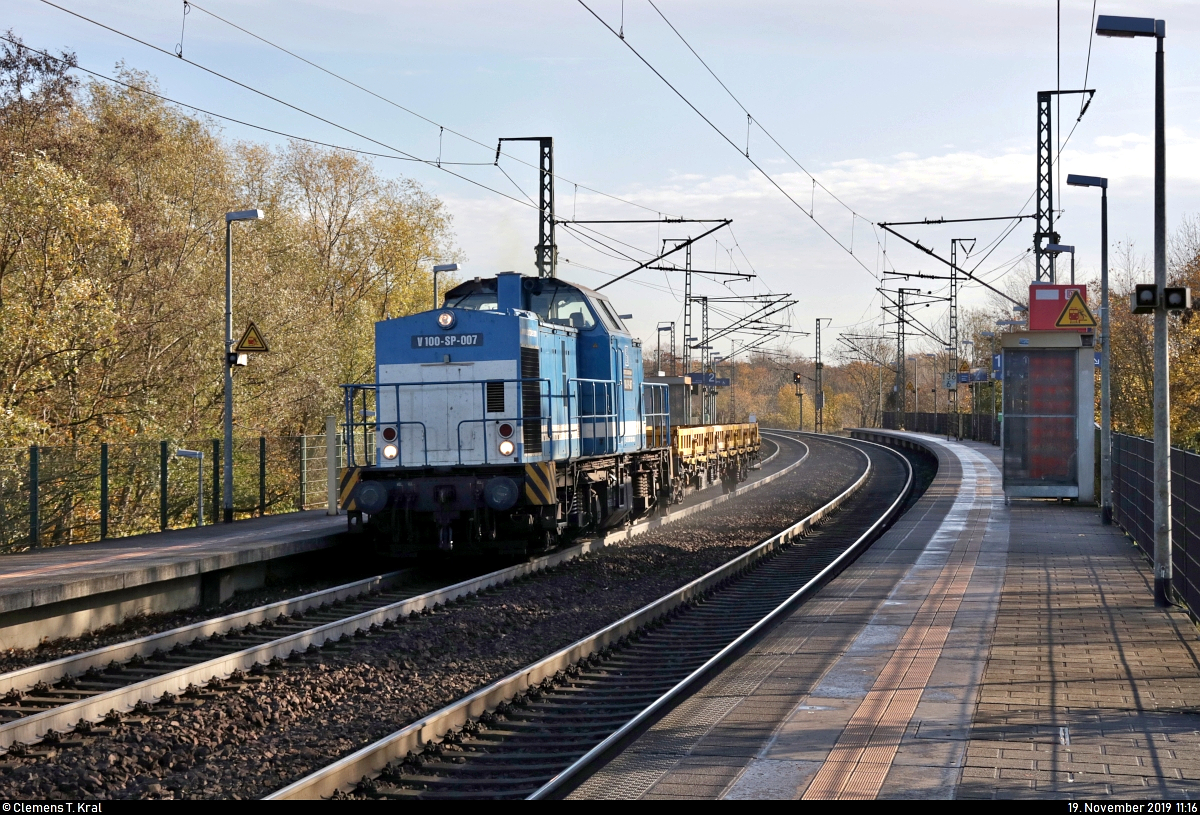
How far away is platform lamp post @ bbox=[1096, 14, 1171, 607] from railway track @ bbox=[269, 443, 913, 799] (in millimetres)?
3898

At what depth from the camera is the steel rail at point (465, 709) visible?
19.3ft

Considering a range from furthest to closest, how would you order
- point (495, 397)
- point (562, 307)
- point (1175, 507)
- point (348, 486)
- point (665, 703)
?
point (562, 307) < point (495, 397) < point (348, 486) < point (1175, 507) < point (665, 703)

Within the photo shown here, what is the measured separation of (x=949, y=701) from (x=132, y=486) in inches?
619

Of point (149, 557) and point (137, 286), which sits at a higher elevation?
point (137, 286)

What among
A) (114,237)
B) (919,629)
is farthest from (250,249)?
(919,629)

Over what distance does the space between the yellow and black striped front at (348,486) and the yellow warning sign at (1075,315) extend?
1281 cm

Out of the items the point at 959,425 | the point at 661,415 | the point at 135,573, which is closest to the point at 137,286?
the point at 661,415

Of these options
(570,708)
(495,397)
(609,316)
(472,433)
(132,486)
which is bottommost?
(570,708)

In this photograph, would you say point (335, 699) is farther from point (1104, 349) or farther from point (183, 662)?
point (1104, 349)

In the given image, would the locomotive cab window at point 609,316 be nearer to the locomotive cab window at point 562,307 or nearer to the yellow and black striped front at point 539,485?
the locomotive cab window at point 562,307

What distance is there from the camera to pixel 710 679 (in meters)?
8.75

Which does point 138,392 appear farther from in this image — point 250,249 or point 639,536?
point 639,536

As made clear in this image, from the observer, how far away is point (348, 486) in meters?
14.4

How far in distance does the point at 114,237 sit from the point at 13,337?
3010 millimetres
